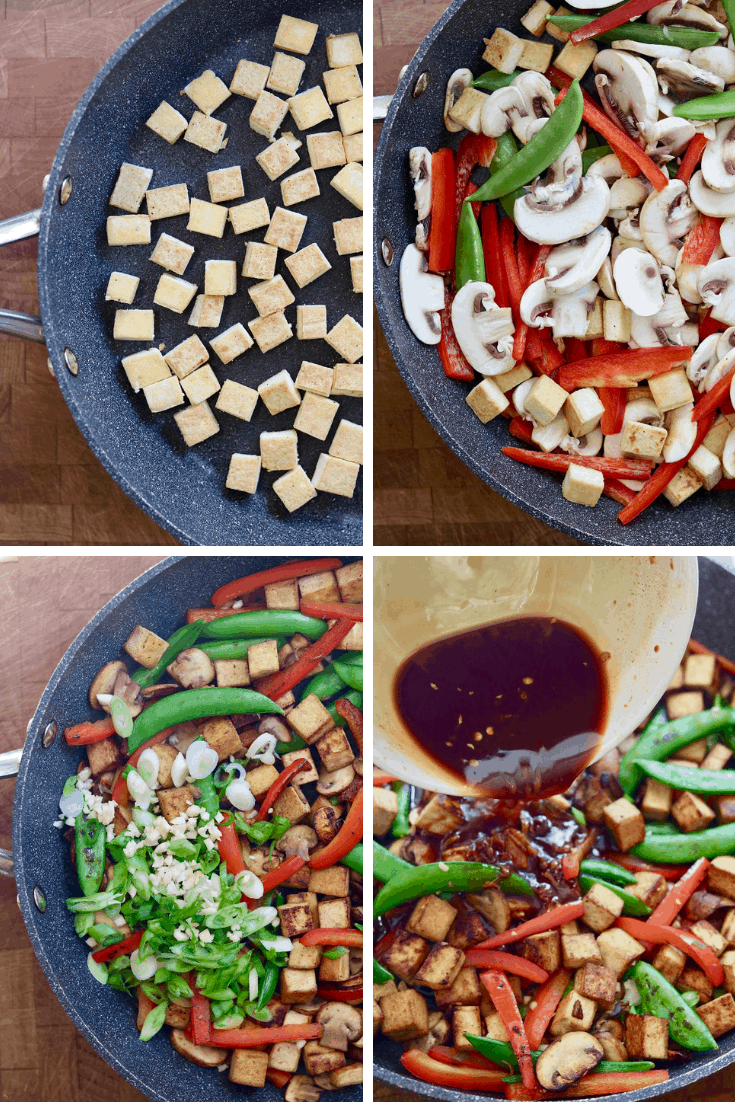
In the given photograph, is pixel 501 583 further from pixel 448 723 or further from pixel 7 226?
pixel 7 226

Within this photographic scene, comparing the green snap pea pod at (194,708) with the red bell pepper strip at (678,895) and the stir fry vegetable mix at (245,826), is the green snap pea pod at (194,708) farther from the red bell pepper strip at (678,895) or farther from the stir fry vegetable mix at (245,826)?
the red bell pepper strip at (678,895)

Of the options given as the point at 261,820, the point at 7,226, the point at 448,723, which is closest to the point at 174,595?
the point at 261,820

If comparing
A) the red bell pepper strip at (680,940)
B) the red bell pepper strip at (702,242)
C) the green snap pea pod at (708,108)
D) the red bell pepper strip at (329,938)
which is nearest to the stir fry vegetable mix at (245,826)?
the red bell pepper strip at (329,938)

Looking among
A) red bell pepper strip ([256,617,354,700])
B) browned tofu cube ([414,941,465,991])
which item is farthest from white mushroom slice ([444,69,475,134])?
browned tofu cube ([414,941,465,991])

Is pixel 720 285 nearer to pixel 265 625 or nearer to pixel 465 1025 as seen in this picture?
pixel 265 625

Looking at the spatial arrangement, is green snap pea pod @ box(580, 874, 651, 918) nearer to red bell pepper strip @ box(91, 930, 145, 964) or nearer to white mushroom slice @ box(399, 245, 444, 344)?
red bell pepper strip @ box(91, 930, 145, 964)
